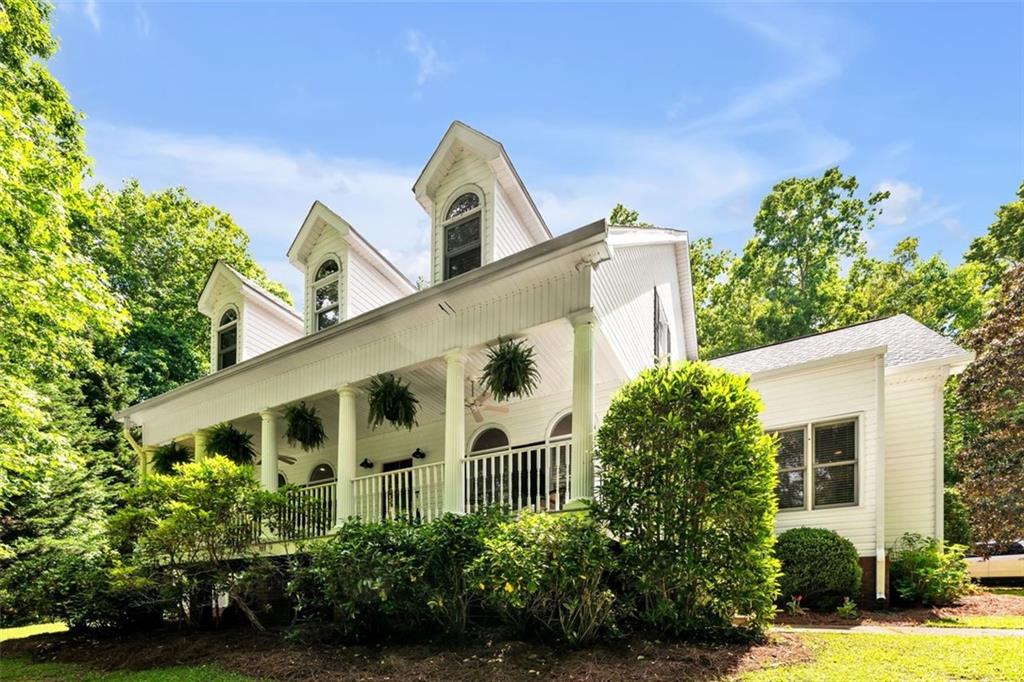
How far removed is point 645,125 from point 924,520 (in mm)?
8500

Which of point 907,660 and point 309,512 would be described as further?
point 309,512

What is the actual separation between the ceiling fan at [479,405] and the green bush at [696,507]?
4.13 metres

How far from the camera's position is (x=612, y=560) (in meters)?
6.24

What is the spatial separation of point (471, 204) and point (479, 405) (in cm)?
367

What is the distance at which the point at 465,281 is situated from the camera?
28.0ft

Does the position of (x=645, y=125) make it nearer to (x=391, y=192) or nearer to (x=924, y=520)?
(x=391, y=192)

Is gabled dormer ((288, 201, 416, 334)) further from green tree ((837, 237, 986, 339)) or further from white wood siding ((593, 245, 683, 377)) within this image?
green tree ((837, 237, 986, 339))

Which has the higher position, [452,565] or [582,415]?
[582,415]

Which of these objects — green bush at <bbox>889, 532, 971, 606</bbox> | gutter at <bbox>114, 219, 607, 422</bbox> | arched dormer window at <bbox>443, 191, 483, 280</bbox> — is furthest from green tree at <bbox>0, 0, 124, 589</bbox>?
green bush at <bbox>889, 532, 971, 606</bbox>

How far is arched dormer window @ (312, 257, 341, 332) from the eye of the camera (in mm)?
12227

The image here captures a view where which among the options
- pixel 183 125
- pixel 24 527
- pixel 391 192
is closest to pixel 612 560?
pixel 391 192

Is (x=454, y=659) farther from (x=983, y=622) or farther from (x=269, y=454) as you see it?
(x=983, y=622)

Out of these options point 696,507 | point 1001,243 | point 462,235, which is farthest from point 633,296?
point 1001,243

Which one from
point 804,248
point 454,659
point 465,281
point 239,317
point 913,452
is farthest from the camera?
point 804,248
